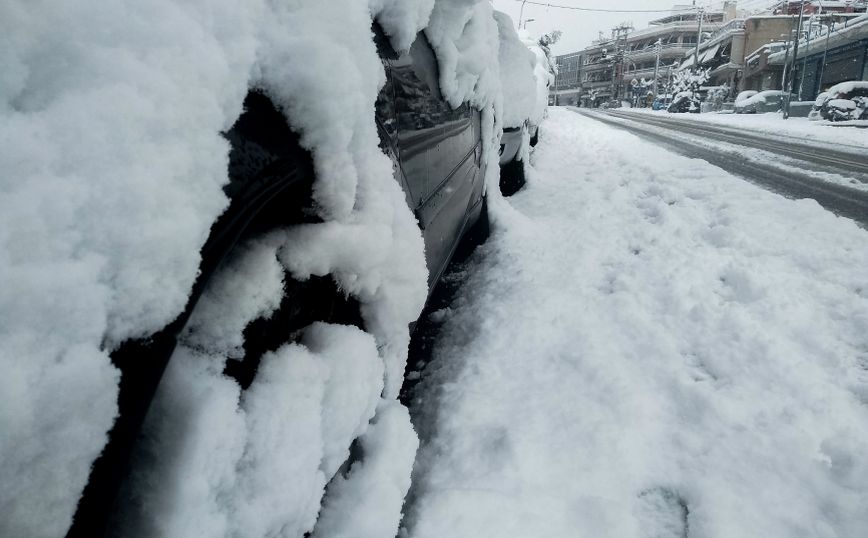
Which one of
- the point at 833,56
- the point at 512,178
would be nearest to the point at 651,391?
the point at 512,178

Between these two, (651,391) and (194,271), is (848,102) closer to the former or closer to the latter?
(651,391)

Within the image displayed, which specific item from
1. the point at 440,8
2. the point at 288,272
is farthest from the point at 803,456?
the point at 440,8

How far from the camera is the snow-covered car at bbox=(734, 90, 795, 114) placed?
1164 inches

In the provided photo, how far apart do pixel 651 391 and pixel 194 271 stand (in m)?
1.77

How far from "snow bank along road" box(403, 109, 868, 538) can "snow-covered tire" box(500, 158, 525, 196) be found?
81.3 inches

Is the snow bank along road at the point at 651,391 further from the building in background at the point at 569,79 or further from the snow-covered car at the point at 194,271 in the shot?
the building in background at the point at 569,79

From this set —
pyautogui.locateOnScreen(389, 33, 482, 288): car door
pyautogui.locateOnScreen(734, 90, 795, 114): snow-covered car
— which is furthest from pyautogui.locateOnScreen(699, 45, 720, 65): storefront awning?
pyautogui.locateOnScreen(389, 33, 482, 288): car door

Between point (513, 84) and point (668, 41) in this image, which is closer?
point (513, 84)

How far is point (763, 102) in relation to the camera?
30.0 m

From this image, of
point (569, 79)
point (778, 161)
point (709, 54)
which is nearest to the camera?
point (778, 161)

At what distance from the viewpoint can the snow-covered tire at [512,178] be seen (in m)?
5.60

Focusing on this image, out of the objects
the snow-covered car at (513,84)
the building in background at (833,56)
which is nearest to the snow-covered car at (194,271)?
the snow-covered car at (513,84)

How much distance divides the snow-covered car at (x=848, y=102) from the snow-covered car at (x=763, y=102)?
32.5ft

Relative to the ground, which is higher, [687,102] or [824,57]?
[824,57]
